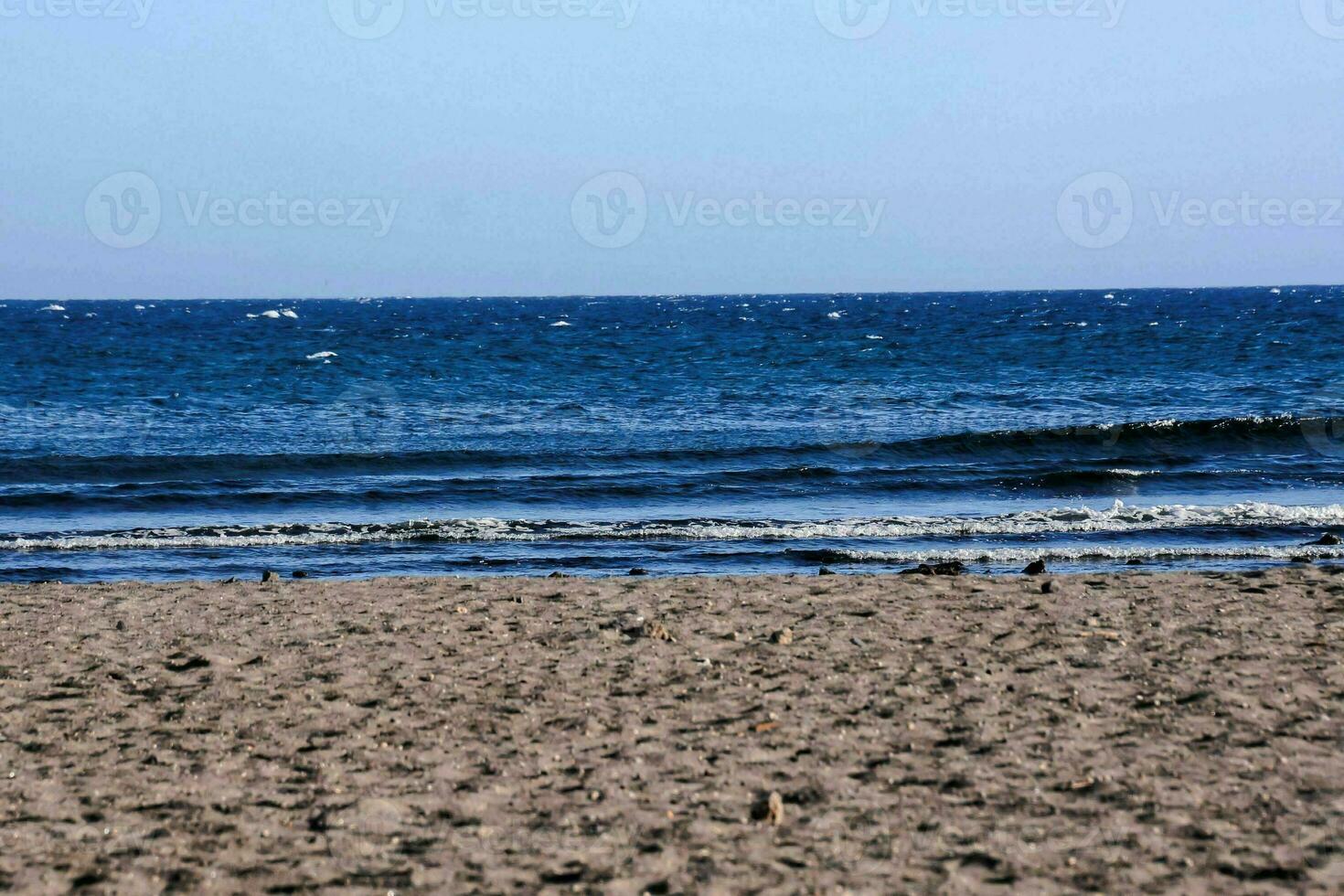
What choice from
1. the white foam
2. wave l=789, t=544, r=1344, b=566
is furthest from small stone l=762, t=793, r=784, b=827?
the white foam

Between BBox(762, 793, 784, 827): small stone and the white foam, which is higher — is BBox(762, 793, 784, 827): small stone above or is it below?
above

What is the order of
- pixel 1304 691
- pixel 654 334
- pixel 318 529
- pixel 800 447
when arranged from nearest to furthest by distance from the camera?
pixel 1304 691 → pixel 318 529 → pixel 800 447 → pixel 654 334

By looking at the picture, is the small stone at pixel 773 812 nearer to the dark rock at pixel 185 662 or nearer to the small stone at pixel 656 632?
the small stone at pixel 656 632

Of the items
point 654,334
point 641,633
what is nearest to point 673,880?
point 641,633

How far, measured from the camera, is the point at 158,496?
20.5m

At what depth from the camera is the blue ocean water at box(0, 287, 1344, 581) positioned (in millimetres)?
15648

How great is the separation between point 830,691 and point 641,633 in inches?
81.1

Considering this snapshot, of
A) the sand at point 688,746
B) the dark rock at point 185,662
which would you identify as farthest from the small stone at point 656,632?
the dark rock at point 185,662

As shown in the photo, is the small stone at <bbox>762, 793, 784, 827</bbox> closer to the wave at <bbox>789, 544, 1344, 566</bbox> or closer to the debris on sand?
the debris on sand

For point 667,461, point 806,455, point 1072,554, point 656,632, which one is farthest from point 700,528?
point 806,455

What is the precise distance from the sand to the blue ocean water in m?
4.24

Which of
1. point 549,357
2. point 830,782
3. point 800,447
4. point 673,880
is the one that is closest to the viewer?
point 673,880

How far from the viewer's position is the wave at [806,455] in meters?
23.4

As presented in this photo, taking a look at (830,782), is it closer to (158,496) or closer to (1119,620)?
(1119,620)
